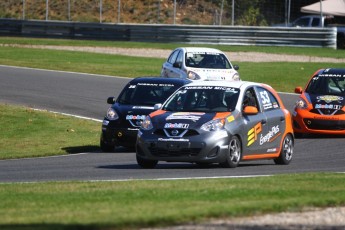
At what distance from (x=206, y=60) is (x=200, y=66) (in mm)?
355

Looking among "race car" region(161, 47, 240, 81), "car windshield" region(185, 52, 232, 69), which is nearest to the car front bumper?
"race car" region(161, 47, 240, 81)

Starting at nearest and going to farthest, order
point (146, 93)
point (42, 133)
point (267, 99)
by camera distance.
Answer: point (267, 99), point (146, 93), point (42, 133)

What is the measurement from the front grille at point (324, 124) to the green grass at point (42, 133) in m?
4.59

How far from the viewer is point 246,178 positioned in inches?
534

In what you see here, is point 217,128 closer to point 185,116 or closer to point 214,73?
point 185,116

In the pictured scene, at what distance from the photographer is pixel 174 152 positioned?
611 inches

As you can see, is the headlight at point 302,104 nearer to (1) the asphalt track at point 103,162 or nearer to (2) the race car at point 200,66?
(1) the asphalt track at point 103,162

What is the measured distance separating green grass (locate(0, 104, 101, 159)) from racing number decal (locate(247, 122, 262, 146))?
482cm

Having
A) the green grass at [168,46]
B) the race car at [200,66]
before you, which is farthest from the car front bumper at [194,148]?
the green grass at [168,46]

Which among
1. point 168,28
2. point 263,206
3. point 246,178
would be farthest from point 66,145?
point 168,28

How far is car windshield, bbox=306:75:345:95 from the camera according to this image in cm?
2358

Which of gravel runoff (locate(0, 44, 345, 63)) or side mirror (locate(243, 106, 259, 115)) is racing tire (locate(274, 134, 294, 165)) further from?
gravel runoff (locate(0, 44, 345, 63))

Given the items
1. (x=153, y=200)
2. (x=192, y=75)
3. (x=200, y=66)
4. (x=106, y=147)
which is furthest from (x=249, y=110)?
(x=200, y=66)

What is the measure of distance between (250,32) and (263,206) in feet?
122
